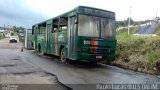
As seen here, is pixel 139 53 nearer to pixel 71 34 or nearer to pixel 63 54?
pixel 71 34

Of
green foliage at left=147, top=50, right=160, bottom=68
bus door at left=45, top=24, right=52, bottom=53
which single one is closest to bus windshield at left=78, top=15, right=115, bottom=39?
green foliage at left=147, top=50, right=160, bottom=68

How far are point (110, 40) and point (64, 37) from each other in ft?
9.54

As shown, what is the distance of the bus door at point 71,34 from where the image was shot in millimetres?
15430

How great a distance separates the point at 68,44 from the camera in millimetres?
16500

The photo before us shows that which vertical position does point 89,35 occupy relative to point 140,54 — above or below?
above

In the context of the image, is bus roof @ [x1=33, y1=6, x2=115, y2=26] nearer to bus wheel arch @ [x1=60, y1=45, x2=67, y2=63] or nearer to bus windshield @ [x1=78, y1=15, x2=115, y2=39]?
bus windshield @ [x1=78, y1=15, x2=115, y2=39]

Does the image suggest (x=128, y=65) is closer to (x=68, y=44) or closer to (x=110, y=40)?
(x=110, y=40)

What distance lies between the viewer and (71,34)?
1591 centimetres

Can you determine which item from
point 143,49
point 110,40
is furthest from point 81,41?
point 143,49

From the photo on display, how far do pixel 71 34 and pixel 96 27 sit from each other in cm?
144

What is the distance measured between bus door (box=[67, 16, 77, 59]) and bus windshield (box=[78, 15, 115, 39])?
0.43 metres

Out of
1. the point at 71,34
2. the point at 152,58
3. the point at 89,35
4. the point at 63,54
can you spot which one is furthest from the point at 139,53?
the point at 63,54

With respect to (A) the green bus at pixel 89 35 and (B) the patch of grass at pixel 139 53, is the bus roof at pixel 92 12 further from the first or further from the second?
(B) the patch of grass at pixel 139 53

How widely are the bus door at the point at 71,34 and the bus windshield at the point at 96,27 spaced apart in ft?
1.41
